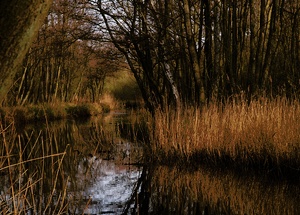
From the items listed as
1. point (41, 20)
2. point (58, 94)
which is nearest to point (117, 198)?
point (41, 20)

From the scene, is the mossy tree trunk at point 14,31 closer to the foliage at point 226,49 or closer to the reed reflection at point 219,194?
the reed reflection at point 219,194

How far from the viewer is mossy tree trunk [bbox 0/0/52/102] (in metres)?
0.97

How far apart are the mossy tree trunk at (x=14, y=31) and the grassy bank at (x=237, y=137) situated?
13.4 feet

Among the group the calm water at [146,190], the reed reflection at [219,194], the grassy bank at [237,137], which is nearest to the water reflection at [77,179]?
the calm water at [146,190]

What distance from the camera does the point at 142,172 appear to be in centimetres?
512

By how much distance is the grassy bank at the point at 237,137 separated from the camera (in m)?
4.60

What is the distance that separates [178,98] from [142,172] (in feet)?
9.63

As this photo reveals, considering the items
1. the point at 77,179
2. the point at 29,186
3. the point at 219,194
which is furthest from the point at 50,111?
the point at 29,186

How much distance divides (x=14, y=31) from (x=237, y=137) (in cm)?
441

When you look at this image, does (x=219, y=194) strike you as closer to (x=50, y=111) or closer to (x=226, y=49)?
(x=226, y=49)

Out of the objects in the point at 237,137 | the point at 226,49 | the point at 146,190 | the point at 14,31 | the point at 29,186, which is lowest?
the point at 146,190

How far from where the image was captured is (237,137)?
5.04 meters

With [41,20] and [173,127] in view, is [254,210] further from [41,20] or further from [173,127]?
[41,20]

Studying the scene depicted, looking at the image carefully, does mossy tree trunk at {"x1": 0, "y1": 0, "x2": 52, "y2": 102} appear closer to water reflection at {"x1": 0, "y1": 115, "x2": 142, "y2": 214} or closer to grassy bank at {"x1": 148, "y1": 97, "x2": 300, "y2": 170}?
water reflection at {"x1": 0, "y1": 115, "x2": 142, "y2": 214}
